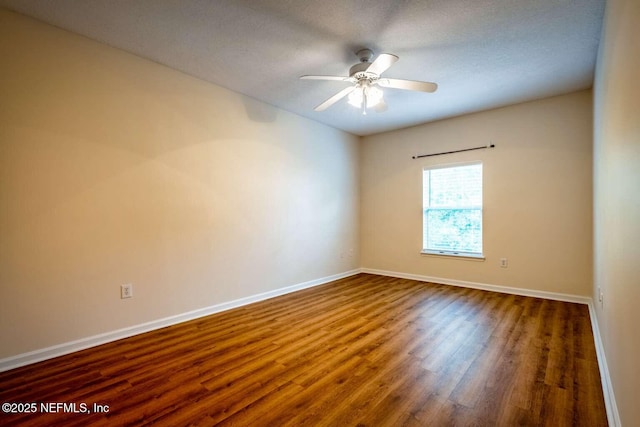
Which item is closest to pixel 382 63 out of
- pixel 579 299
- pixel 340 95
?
pixel 340 95

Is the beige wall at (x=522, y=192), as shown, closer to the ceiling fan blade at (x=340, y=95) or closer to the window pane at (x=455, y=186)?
the window pane at (x=455, y=186)

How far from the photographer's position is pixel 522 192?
4.12 m

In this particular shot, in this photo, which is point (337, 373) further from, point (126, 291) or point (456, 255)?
point (456, 255)

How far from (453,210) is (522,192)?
37.7 inches

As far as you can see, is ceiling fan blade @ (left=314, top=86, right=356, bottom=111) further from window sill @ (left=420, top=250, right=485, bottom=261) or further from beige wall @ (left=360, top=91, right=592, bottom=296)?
window sill @ (left=420, top=250, right=485, bottom=261)

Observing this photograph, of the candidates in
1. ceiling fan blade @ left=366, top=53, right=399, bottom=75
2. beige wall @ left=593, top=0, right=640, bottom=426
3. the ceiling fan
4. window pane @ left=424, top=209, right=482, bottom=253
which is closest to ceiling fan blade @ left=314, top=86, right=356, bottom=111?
the ceiling fan

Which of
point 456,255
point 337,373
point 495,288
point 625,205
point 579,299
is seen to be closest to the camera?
point 625,205

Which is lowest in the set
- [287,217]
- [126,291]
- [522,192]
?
[126,291]

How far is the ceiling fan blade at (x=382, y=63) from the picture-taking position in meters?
2.28

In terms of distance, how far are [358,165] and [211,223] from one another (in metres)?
3.28

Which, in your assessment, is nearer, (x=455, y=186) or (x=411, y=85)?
(x=411, y=85)

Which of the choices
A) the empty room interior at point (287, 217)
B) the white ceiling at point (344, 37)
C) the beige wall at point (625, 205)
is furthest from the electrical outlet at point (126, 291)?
the beige wall at point (625, 205)

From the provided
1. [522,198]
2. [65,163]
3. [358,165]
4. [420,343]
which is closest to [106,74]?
[65,163]

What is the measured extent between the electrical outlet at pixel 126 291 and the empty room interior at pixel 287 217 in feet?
0.06
